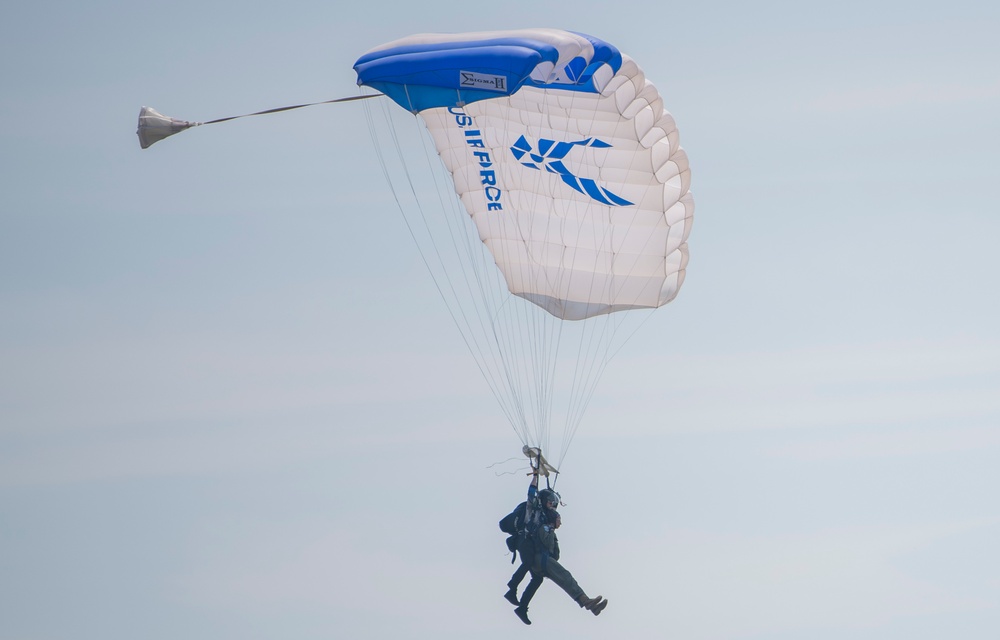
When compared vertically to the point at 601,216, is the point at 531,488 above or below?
below

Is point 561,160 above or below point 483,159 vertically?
above

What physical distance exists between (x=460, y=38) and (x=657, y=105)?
3.20 meters

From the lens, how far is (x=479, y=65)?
28.4 m

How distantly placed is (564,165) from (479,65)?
3.55 metres

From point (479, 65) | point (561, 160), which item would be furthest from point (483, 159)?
point (479, 65)

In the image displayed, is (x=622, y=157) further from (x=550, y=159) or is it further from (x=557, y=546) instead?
(x=557, y=546)

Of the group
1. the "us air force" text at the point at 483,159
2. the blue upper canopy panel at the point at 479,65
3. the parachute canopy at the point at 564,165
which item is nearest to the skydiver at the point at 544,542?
the parachute canopy at the point at 564,165

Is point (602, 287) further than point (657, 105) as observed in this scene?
Yes

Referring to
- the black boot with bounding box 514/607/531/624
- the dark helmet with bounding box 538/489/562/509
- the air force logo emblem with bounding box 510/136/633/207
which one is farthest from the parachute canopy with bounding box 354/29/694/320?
the black boot with bounding box 514/607/531/624

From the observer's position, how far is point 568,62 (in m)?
28.9

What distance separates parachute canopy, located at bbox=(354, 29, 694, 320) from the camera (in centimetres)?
2916

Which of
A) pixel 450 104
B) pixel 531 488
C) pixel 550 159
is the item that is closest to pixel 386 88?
pixel 450 104

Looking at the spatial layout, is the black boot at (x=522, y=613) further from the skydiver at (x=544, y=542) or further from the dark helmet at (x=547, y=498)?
the dark helmet at (x=547, y=498)

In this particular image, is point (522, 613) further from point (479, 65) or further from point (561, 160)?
point (479, 65)
